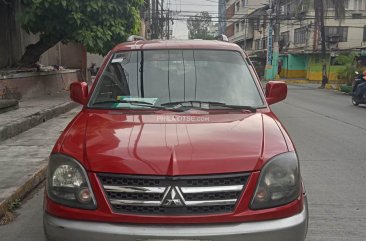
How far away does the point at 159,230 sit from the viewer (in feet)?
8.62

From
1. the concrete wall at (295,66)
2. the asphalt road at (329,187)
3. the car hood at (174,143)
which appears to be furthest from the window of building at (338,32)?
the car hood at (174,143)

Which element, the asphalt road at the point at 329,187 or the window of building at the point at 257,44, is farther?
the window of building at the point at 257,44

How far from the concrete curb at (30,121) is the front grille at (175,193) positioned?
605 cm

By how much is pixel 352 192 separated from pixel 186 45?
2939mm

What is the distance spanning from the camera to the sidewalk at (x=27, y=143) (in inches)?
212

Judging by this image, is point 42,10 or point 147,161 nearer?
point 147,161

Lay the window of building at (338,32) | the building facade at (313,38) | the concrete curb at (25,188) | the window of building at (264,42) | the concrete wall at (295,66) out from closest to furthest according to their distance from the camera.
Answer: the concrete curb at (25,188)
the building facade at (313,38)
the window of building at (338,32)
the concrete wall at (295,66)
the window of building at (264,42)

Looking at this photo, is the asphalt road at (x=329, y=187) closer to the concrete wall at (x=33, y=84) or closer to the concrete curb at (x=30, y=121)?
the concrete curb at (x=30, y=121)

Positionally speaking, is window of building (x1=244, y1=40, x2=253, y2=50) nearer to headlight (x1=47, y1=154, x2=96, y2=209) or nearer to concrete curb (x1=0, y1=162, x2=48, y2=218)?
concrete curb (x1=0, y1=162, x2=48, y2=218)

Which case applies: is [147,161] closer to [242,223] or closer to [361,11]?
[242,223]

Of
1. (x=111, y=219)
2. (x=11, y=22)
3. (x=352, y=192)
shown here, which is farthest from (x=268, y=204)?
(x=11, y=22)

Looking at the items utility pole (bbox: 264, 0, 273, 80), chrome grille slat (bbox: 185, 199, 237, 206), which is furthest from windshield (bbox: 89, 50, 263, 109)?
utility pole (bbox: 264, 0, 273, 80)

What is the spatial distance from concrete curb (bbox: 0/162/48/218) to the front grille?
2.51 metres

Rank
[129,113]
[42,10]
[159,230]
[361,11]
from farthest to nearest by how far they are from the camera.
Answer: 1. [361,11]
2. [42,10]
3. [129,113]
4. [159,230]
